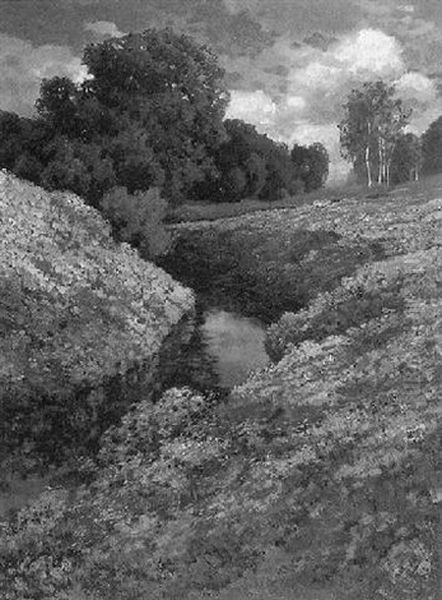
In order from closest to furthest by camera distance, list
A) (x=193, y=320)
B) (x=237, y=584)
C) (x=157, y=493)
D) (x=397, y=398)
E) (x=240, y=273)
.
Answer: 1. (x=237, y=584)
2. (x=157, y=493)
3. (x=397, y=398)
4. (x=193, y=320)
5. (x=240, y=273)

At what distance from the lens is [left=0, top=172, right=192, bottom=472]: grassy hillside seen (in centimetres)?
1645

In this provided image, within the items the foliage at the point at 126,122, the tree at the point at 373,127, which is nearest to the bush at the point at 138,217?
the foliage at the point at 126,122

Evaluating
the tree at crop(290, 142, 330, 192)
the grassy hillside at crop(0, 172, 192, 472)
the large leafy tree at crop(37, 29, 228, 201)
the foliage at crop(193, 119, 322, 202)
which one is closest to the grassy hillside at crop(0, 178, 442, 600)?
the grassy hillside at crop(0, 172, 192, 472)

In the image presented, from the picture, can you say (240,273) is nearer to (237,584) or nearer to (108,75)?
(108,75)

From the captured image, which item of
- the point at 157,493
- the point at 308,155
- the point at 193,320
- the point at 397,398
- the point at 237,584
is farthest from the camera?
the point at 308,155

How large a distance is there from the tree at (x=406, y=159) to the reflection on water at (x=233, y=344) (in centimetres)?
980

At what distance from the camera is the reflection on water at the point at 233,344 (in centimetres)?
1789

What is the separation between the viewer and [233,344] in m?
19.3

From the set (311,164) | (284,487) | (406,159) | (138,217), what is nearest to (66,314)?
(138,217)

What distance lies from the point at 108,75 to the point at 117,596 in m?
16.9

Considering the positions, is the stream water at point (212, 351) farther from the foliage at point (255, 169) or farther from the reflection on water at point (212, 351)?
the foliage at point (255, 169)

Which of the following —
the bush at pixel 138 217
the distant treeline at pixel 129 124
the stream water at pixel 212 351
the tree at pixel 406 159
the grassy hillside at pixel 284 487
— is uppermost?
the distant treeline at pixel 129 124

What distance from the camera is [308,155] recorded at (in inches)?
1168

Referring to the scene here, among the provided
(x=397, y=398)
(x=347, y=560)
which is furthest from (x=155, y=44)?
(x=347, y=560)
